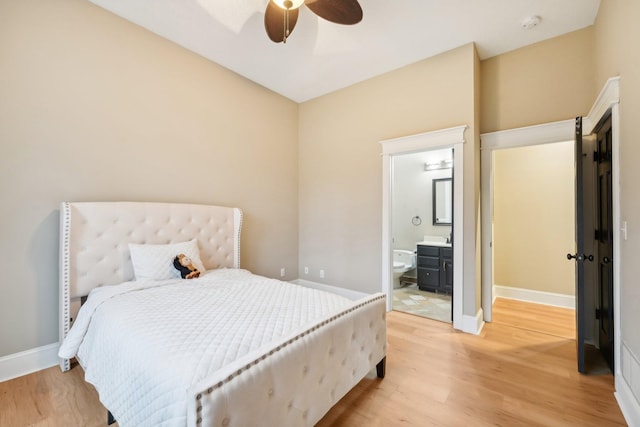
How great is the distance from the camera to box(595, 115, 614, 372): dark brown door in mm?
2205

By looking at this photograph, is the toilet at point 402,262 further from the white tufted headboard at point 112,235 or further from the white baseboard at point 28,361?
the white baseboard at point 28,361

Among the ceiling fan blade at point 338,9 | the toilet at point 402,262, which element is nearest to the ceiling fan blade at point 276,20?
the ceiling fan blade at point 338,9

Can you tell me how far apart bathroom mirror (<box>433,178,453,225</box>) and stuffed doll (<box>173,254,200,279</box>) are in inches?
160

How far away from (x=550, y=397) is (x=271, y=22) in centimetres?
343

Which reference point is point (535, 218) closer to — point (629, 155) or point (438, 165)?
point (438, 165)

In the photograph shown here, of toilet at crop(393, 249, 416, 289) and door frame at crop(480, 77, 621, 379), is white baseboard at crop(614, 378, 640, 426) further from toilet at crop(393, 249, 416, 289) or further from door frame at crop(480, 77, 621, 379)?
toilet at crop(393, 249, 416, 289)

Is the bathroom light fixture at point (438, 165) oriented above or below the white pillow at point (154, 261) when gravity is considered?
above

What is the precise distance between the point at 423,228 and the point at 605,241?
2814 millimetres

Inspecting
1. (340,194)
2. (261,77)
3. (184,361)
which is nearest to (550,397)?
(184,361)

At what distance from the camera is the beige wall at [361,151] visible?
3006 millimetres

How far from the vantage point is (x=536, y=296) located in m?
3.87

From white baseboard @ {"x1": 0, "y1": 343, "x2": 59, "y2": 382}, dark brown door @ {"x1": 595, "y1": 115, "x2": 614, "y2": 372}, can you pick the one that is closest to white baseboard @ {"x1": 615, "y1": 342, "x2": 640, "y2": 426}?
dark brown door @ {"x1": 595, "y1": 115, "x2": 614, "y2": 372}

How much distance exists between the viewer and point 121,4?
2445mm

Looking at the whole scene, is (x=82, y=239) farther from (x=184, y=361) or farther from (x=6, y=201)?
(x=184, y=361)
